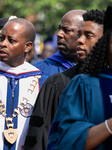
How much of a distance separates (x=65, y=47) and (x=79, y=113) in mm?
2178

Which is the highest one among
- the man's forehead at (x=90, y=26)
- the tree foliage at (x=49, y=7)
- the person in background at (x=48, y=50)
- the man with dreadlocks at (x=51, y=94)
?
the tree foliage at (x=49, y=7)

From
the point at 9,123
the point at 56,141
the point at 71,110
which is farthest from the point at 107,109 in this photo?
the point at 9,123

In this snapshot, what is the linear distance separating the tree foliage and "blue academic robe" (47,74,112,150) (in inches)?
520

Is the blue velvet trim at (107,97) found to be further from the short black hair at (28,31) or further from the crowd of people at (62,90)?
the short black hair at (28,31)

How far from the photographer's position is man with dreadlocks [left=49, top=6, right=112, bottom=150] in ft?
8.45

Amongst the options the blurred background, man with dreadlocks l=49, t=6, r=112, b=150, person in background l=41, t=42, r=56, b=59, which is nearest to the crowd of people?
man with dreadlocks l=49, t=6, r=112, b=150

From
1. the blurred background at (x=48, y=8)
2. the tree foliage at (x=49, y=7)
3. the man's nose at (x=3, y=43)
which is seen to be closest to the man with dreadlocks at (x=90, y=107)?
the man's nose at (x=3, y=43)

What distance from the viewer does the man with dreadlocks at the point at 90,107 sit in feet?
8.45

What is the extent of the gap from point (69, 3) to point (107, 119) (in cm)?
1408

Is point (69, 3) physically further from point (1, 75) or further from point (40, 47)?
point (1, 75)

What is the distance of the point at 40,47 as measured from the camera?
50.4ft

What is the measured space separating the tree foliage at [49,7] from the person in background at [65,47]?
11.0 metres

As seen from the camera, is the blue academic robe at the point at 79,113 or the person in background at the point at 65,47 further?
the person in background at the point at 65,47

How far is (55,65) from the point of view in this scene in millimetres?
4887
